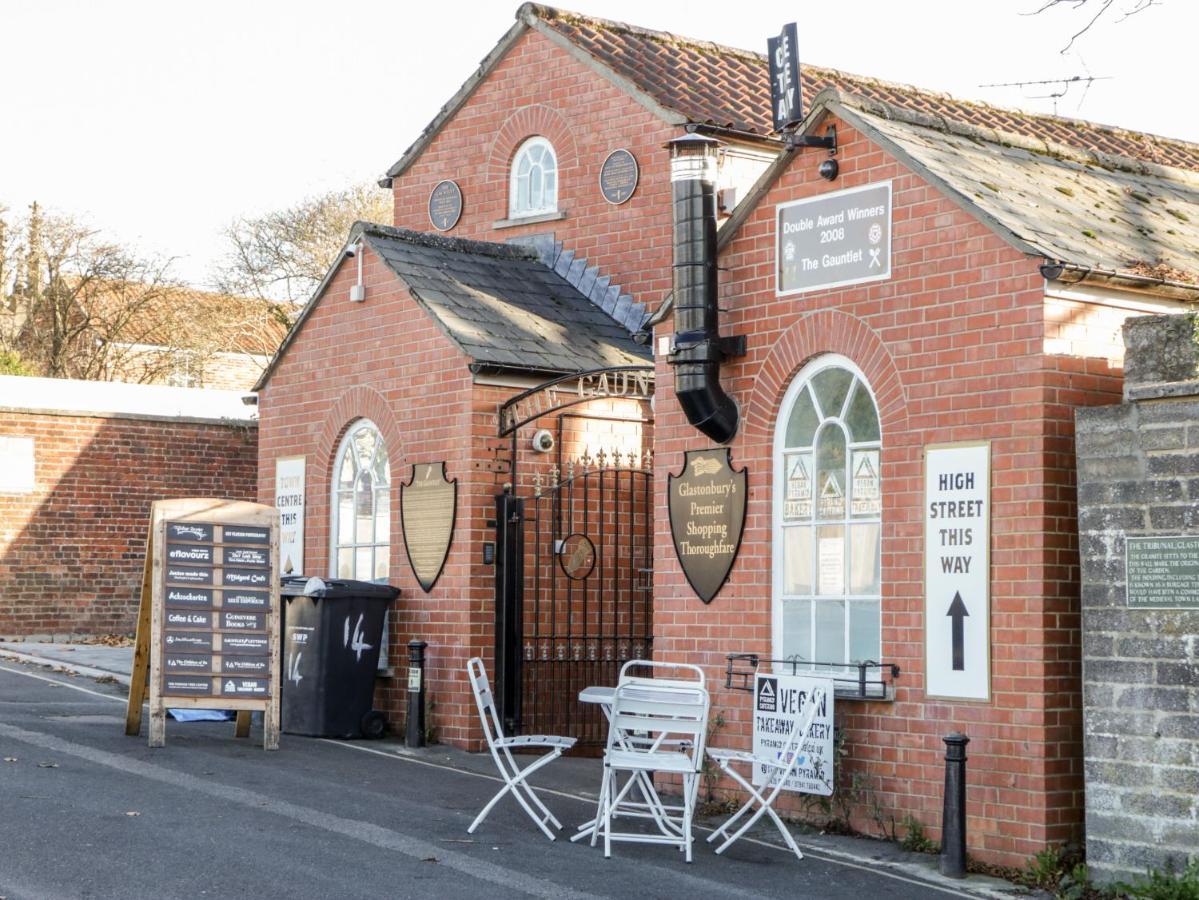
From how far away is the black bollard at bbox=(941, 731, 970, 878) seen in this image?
929 cm

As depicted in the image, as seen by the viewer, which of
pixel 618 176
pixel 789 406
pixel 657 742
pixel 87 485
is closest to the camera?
pixel 657 742

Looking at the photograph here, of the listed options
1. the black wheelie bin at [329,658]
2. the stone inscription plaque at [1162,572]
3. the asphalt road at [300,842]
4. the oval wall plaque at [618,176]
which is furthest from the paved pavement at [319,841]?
the oval wall plaque at [618,176]

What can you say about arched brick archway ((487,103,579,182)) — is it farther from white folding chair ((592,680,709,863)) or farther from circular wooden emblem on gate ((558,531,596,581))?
white folding chair ((592,680,709,863))

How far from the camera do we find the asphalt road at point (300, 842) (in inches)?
327

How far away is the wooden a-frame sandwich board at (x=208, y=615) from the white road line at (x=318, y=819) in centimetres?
75

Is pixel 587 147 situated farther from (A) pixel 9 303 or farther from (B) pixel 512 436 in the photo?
(A) pixel 9 303

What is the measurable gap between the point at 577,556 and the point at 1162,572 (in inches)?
263

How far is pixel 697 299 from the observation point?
11469 mm

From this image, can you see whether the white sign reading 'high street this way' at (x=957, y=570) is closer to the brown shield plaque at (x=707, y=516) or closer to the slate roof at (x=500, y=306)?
the brown shield plaque at (x=707, y=516)

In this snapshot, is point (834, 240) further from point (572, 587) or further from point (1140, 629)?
point (572, 587)

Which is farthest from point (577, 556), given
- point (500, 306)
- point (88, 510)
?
point (88, 510)

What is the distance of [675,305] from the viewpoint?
38.3 ft

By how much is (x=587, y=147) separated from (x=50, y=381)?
10.2m

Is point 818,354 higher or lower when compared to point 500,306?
lower
